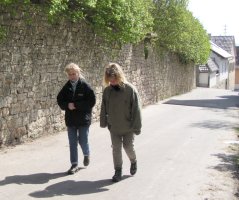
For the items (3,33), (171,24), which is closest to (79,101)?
(3,33)

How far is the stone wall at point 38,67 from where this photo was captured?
8.82 metres

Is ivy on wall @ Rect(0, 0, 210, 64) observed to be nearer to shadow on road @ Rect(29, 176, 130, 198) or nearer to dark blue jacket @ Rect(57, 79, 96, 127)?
dark blue jacket @ Rect(57, 79, 96, 127)

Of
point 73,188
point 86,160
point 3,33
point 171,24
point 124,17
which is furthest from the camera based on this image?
point 171,24

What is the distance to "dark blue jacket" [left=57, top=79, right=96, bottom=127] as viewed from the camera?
7.00 m

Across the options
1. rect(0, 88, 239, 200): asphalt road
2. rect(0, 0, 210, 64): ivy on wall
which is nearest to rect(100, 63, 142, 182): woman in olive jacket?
rect(0, 88, 239, 200): asphalt road

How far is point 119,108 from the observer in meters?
6.59

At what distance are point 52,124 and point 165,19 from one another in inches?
517

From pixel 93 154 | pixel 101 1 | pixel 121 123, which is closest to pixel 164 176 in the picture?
pixel 121 123

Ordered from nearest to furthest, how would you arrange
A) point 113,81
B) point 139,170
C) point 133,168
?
point 113,81
point 133,168
point 139,170

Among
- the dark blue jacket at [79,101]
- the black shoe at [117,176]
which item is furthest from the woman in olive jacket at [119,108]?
the dark blue jacket at [79,101]

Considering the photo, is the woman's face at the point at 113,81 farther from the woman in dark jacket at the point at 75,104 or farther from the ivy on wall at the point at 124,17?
the ivy on wall at the point at 124,17

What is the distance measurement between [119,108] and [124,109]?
Answer: 8cm

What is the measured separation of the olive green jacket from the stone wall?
302cm

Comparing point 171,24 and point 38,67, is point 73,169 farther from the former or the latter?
point 171,24
